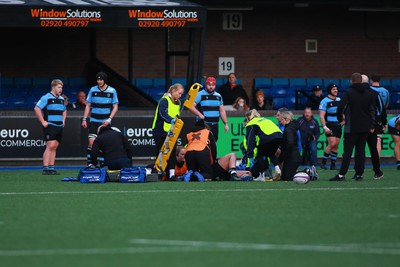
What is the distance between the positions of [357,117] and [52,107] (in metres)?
6.23

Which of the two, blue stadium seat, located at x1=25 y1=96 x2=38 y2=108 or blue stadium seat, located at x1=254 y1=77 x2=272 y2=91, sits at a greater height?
blue stadium seat, located at x1=254 y1=77 x2=272 y2=91

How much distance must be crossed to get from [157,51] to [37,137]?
24.4ft

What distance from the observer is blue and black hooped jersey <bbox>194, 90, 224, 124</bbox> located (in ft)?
73.4

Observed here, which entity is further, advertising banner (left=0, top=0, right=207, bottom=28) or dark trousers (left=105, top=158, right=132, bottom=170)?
advertising banner (left=0, top=0, right=207, bottom=28)

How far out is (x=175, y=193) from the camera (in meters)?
16.2

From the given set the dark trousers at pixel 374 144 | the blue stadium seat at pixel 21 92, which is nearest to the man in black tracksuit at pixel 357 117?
the dark trousers at pixel 374 144

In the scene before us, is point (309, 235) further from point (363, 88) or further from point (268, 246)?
point (363, 88)

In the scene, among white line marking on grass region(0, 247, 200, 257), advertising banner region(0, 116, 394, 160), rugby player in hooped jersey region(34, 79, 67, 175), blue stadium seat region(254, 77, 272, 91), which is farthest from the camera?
blue stadium seat region(254, 77, 272, 91)

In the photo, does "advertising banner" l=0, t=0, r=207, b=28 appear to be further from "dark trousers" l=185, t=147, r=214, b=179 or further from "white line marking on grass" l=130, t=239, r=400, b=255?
"white line marking on grass" l=130, t=239, r=400, b=255

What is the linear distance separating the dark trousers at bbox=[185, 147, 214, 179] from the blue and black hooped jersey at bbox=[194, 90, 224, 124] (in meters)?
3.36

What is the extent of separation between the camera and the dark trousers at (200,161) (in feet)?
62.1

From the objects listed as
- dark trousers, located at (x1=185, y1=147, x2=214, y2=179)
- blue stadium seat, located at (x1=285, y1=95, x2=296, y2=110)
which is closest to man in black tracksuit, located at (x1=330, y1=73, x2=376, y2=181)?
dark trousers, located at (x1=185, y1=147, x2=214, y2=179)

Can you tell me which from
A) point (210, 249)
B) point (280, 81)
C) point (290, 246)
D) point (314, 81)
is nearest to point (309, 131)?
point (280, 81)

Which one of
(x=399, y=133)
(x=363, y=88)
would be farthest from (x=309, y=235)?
(x=399, y=133)
